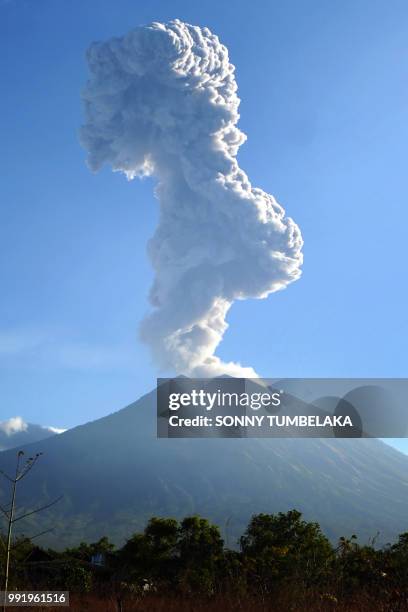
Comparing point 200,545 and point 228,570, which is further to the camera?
point 200,545

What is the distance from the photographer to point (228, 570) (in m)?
5.95

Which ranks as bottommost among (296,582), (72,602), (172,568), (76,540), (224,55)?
(76,540)

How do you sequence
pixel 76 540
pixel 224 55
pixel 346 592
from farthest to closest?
pixel 76 540
pixel 224 55
pixel 346 592

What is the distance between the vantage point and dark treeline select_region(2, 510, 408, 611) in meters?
5.75

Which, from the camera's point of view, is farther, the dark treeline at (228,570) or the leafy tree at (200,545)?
the leafy tree at (200,545)

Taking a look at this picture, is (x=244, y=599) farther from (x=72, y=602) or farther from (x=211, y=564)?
(x=211, y=564)

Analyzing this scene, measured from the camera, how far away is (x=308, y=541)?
39656 mm

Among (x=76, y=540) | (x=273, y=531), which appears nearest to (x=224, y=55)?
(x=273, y=531)

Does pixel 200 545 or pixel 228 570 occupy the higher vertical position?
pixel 228 570

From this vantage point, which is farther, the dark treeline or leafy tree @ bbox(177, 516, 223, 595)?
leafy tree @ bbox(177, 516, 223, 595)

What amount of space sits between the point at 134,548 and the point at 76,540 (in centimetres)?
16760

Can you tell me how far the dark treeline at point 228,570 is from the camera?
575 centimetres

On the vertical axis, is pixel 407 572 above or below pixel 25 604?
above

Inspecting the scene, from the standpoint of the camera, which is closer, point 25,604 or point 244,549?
point 25,604
